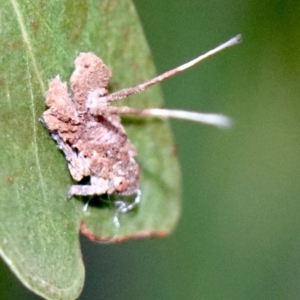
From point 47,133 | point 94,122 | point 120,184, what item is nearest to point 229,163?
point 120,184

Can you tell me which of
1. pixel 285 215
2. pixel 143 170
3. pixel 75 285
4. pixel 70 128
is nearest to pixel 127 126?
pixel 143 170

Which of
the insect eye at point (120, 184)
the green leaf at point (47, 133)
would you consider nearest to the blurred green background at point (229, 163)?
the green leaf at point (47, 133)

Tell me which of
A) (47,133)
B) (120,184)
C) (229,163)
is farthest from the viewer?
(229,163)

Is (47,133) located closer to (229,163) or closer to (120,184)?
(120,184)

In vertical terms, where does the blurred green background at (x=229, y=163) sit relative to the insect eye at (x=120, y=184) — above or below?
below

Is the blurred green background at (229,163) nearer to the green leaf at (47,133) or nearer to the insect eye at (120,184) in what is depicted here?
the green leaf at (47,133)

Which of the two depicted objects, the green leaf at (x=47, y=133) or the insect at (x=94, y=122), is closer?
the green leaf at (x=47, y=133)

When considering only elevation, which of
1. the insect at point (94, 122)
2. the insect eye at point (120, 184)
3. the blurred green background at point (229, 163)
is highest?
the insect at point (94, 122)

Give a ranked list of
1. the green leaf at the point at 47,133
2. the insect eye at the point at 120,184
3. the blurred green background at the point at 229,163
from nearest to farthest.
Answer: the green leaf at the point at 47,133 → the insect eye at the point at 120,184 → the blurred green background at the point at 229,163

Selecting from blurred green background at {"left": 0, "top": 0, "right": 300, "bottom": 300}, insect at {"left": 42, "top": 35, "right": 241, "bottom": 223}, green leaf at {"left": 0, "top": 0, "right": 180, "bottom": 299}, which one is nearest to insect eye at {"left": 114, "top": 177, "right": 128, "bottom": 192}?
insect at {"left": 42, "top": 35, "right": 241, "bottom": 223}
